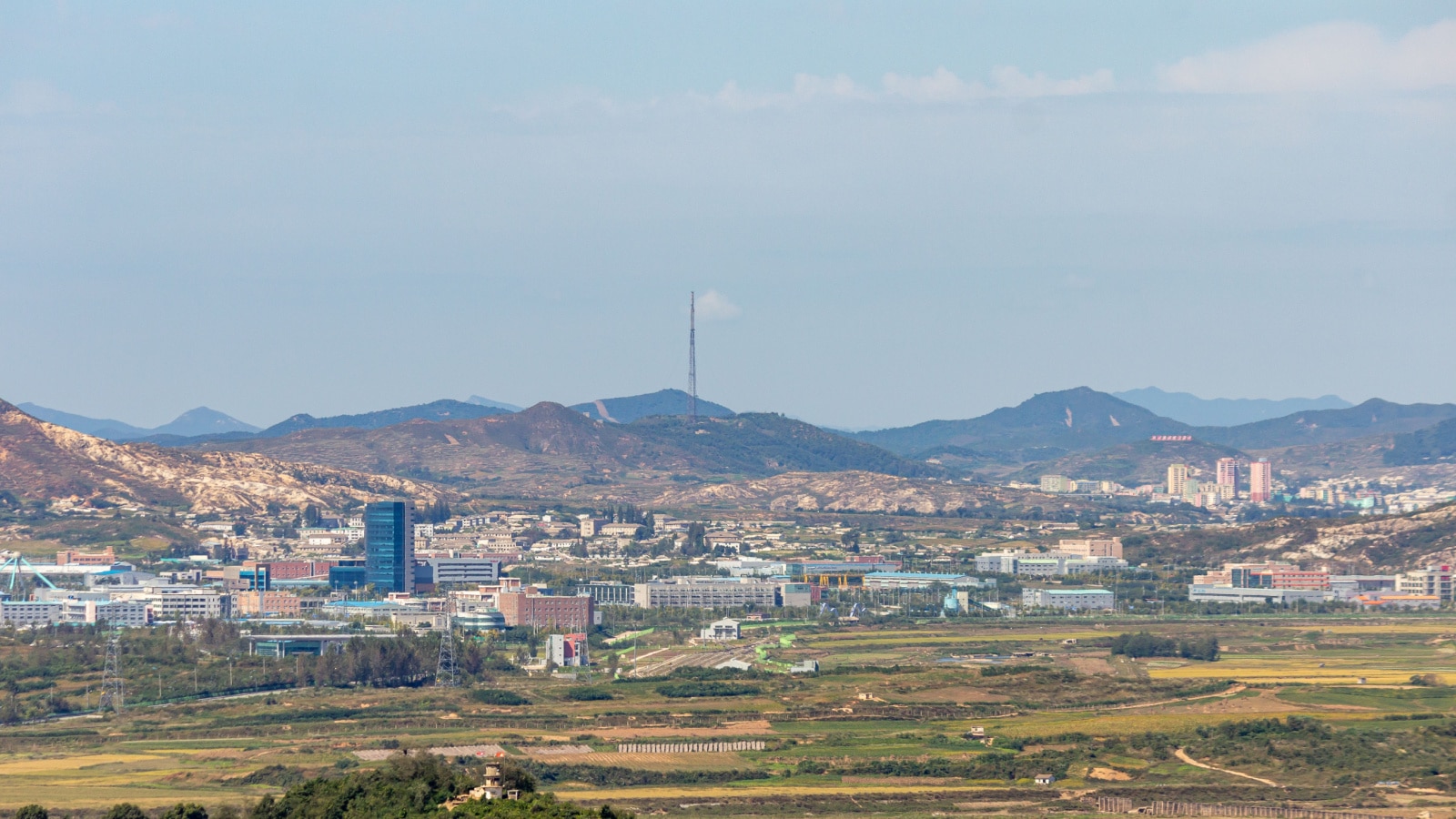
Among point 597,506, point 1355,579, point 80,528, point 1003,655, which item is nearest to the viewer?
point 1003,655

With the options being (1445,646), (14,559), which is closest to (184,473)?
(14,559)

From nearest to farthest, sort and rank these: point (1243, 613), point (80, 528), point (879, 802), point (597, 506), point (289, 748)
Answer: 1. point (879, 802)
2. point (289, 748)
3. point (1243, 613)
4. point (80, 528)
5. point (597, 506)

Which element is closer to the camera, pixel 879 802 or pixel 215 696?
pixel 879 802

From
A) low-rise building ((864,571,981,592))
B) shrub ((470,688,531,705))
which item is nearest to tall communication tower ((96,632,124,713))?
shrub ((470,688,531,705))

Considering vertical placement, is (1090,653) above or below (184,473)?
below

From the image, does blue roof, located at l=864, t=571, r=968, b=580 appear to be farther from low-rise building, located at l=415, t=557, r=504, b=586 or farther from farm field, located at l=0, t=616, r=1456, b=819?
farm field, located at l=0, t=616, r=1456, b=819

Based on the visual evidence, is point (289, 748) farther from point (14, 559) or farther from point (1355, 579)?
point (1355, 579)

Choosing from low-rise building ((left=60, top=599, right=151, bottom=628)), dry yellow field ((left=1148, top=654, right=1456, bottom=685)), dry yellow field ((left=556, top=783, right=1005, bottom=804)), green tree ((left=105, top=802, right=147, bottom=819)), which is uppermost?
low-rise building ((left=60, top=599, right=151, bottom=628))
